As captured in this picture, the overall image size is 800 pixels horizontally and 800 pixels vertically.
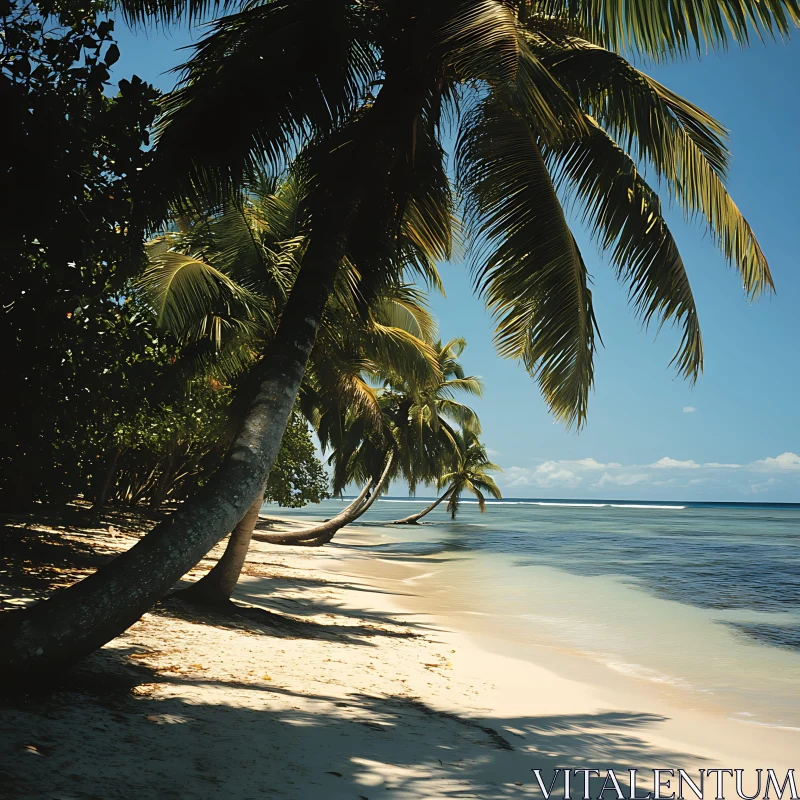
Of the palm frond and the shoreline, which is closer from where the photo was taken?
the shoreline

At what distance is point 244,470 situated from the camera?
4785mm

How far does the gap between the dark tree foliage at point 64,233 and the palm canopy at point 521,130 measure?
107 centimetres

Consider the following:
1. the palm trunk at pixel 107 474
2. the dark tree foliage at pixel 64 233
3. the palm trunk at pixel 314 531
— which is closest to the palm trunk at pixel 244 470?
the dark tree foliage at pixel 64 233

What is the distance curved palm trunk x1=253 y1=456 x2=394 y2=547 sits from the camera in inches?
883

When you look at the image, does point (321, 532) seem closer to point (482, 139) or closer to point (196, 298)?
point (196, 298)

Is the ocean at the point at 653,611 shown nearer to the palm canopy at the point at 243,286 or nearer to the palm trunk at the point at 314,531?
the palm trunk at the point at 314,531

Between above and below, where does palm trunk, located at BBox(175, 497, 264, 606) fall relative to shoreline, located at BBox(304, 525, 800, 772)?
above

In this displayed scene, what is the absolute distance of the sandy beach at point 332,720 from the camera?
331 cm

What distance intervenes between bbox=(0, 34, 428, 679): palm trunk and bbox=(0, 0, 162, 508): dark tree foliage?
4.26 feet

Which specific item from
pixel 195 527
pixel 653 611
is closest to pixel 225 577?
pixel 195 527

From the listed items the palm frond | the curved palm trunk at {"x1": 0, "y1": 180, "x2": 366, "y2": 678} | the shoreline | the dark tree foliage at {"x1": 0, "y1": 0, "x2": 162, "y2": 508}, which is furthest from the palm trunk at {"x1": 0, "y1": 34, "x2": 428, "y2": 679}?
the shoreline

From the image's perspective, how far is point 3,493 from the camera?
32.0 feet

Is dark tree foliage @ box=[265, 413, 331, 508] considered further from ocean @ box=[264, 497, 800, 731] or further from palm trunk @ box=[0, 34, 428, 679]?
palm trunk @ box=[0, 34, 428, 679]

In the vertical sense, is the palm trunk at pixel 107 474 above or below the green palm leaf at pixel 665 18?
below
